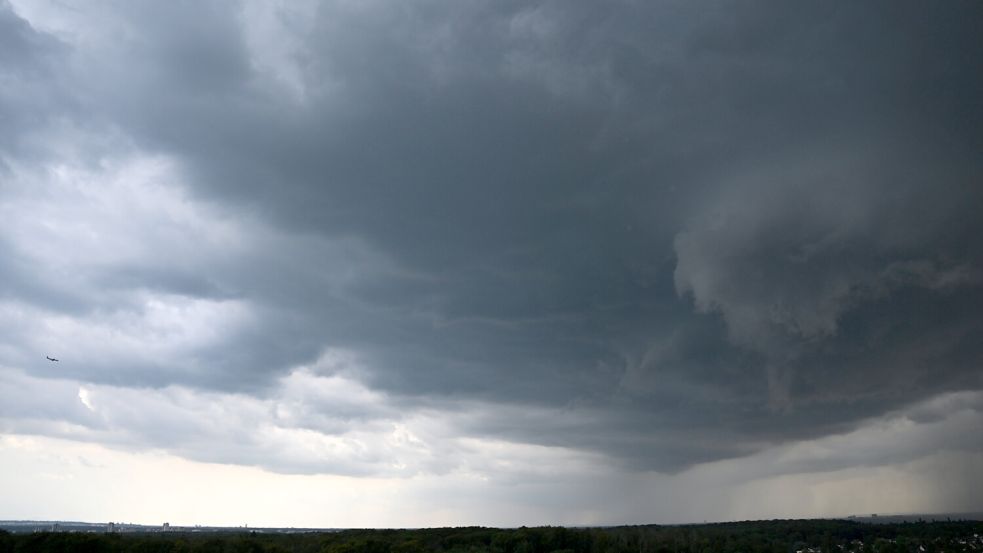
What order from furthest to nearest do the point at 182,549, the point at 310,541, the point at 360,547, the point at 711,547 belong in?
1. the point at 711,547
2. the point at 310,541
3. the point at 360,547
4. the point at 182,549

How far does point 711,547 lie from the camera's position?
187m

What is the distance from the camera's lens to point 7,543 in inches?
4016

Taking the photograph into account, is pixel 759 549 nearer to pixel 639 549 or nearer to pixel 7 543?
pixel 639 549

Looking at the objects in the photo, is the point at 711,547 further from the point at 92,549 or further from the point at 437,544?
the point at 92,549

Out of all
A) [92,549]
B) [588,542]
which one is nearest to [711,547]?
[588,542]

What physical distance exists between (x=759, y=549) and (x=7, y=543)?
181 metres

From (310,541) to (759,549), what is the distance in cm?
12527

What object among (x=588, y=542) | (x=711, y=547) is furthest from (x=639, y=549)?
(x=711, y=547)

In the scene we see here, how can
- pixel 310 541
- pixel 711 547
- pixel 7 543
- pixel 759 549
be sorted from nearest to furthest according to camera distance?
pixel 7 543, pixel 310 541, pixel 711 547, pixel 759 549

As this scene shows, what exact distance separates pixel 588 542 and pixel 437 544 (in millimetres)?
39211

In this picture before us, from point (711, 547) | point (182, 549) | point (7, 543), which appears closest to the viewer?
point (7, 543)

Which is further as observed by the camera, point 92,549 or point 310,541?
point 310,541

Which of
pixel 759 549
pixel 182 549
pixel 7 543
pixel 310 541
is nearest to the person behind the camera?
pixel 7 543

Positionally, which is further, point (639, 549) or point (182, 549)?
point (639, 549)
